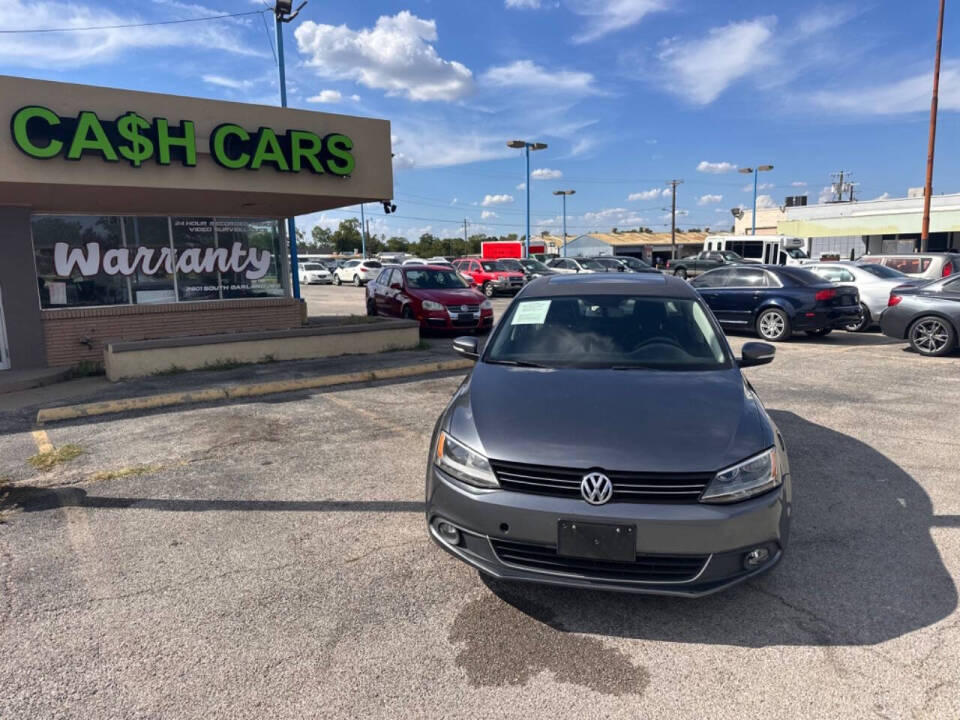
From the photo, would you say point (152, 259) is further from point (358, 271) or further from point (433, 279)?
point (358, 271)

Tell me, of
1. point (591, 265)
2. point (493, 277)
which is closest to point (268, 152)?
point (493, 277)

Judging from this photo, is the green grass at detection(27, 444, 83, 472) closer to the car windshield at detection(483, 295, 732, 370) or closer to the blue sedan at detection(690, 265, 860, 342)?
the car windshield at detection(483, 295, 732, 370)

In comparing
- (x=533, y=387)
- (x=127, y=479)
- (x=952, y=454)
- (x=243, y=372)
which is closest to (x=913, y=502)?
(x=952, y=454)

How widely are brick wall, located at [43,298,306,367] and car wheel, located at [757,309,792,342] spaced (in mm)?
9867

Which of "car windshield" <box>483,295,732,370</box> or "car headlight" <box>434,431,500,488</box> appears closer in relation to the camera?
"car headlight" <box>434,431,500,488</box>

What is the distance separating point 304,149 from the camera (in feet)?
32.7

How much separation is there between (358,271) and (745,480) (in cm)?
3574

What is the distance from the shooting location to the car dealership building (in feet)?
26.7

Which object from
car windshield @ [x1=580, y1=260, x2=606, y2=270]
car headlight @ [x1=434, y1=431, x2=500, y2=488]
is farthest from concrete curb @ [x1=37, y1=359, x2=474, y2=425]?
car windshield @ [x1=580, y1=260, x2=606, y2=270]

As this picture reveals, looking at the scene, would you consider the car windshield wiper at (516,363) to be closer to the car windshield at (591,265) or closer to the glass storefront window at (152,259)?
the glass storefront window at (152,259)

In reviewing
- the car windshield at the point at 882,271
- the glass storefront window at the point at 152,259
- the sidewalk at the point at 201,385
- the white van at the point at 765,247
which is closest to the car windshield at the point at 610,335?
the sidewalk at the point at 201,385

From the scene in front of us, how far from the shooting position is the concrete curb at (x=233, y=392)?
23.1 feet

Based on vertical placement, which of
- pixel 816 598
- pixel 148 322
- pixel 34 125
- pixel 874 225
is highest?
pixel 874 225

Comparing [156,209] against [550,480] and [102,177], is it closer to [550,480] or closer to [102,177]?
[102,177]
